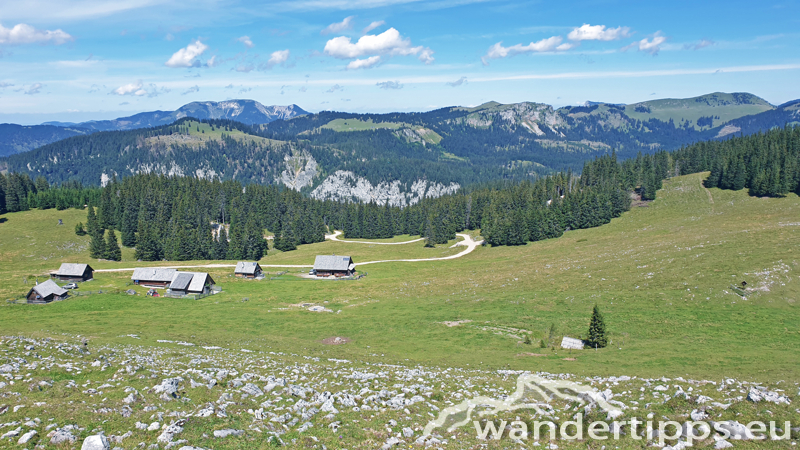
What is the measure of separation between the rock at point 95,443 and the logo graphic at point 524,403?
1169cm

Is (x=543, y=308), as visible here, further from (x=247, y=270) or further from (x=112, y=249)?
(x=112, y=249)

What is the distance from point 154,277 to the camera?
83.1 meters

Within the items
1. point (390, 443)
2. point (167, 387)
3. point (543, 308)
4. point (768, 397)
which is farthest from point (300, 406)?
point (543, 308)

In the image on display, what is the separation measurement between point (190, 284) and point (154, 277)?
13.2 m

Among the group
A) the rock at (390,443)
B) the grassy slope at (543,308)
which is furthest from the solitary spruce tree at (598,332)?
the rock at (390,443)

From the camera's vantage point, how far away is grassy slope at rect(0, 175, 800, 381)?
3741 cm

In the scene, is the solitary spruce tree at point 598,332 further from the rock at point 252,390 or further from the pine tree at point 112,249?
the pine tree at point 112,249

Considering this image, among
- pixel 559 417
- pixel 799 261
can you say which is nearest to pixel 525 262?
pixel 799 261

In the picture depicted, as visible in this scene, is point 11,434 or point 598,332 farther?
point 598,332

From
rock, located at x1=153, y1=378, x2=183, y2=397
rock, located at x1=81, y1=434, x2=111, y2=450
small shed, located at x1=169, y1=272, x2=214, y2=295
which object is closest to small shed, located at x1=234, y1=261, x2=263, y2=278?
small shed, located at x1=169, y1=272, x2=214, y2=295

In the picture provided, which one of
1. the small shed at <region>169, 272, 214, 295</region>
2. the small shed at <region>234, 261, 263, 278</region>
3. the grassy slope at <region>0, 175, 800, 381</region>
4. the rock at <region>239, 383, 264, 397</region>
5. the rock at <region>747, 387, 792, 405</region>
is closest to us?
the rock at <region>747, 387, 792, 405</region>

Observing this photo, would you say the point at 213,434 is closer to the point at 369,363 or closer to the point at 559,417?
the point at 559,417

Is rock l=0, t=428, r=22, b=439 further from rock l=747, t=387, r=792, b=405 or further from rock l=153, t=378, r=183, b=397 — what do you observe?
rock l=747, t=387, r=792, b=405

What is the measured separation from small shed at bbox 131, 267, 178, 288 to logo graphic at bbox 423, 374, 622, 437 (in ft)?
256
